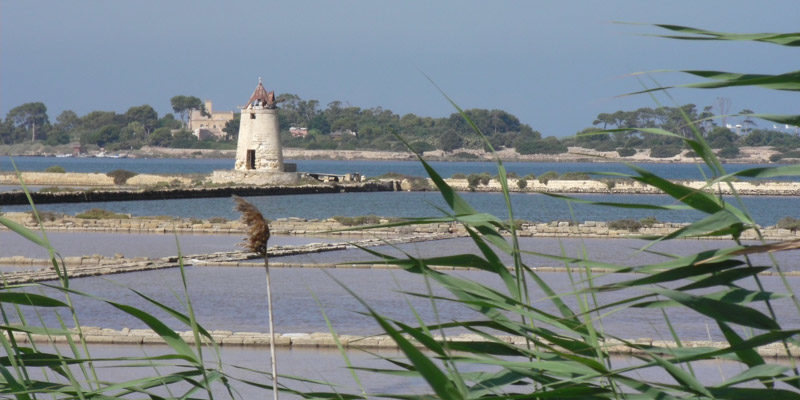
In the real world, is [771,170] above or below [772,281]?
above

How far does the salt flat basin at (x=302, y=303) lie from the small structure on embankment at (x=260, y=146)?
20.3 metres

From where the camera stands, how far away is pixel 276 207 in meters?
26.9

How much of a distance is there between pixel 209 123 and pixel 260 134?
84.6 metres

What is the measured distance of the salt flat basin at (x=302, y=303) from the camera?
7402 millimetres

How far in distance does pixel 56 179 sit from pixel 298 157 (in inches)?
2317

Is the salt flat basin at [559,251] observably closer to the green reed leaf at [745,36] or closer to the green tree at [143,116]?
the green reed leaf at [745,36]

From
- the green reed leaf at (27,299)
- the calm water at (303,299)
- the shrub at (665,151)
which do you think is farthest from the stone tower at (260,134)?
the shrub at (665,151)

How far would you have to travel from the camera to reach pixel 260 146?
3262cm

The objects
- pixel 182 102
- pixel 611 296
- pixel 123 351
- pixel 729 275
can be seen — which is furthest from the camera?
pixel 182 102

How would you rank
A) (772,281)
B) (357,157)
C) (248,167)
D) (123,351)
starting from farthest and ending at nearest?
(357,157)
(248,167)
(772,281)
(123,351)

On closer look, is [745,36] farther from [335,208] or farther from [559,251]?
[335,208]

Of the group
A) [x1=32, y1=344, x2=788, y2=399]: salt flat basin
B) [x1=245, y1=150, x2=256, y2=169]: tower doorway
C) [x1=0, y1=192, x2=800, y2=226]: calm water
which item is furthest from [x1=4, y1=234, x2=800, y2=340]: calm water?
[x1=245, y1=150, x2=256, y2=169]: tower doorway

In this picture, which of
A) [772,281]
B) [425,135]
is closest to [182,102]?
[425,135]

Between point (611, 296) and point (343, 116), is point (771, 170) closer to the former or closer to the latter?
point (611, 296)
